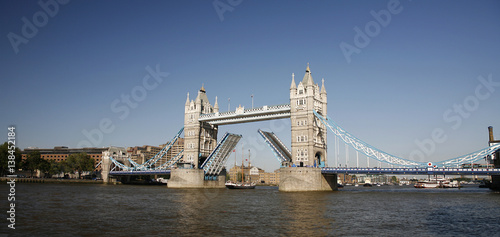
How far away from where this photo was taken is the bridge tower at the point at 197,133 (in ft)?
290

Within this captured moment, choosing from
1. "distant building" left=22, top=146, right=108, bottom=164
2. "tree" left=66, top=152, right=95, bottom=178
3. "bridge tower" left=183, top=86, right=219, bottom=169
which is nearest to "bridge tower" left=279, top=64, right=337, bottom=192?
"bridge tower" left=183, top=86, right=219, bottom=169

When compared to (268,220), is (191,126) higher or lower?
higher

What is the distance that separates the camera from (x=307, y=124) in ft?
228

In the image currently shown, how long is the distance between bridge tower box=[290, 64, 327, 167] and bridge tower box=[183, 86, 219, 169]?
2754cm

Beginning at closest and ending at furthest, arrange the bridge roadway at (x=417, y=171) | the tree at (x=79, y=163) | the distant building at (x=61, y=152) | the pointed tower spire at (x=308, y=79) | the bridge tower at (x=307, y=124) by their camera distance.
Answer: the bridge roadway at (x=417, y=171)
the bridge tower at (x=307, y=124)
the pointed tower spire at (x=308, y=79)
the tree at (x=79, y=163)
the distant building at (x=61, y=152)

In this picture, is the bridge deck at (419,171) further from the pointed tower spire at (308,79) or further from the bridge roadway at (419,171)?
the pointed tower spire at (308,79)

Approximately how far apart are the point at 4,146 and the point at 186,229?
102208mm

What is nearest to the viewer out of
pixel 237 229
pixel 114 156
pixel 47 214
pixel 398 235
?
pixel 398 235

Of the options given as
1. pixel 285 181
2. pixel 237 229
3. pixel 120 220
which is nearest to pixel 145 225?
pixel 120 220

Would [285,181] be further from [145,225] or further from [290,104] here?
[145,225]

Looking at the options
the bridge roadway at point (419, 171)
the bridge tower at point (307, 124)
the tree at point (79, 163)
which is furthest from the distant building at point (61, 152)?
the bridge roadway at point (419, 171)

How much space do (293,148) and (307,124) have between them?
221 inches

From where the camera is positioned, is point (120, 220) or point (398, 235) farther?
point (120, 220)

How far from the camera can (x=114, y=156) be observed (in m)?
125
